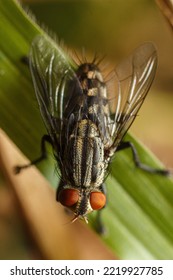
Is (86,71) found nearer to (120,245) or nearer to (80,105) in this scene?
(80,105)

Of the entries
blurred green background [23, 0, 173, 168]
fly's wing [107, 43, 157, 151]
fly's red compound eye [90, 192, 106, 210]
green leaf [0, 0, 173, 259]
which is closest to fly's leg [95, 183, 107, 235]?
green leaf [0, 0, 173, 259]

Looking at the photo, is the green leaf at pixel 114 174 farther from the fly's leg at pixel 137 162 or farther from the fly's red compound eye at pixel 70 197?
the fly's red compound eye at pixel 70 197

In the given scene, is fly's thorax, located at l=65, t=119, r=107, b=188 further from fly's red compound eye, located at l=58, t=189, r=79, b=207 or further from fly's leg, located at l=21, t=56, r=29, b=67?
fly's leg, located at l=21, t=56, r=29, b=67

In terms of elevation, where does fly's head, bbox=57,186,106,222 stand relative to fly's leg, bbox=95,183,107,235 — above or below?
above

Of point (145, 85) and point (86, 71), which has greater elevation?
point (86, 71)

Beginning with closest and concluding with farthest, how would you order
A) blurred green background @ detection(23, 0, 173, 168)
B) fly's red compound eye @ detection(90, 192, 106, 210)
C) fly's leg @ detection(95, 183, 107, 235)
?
fly's red compound eye @ detection(90, 192, 106, 210), fly's leg @ detection(95, 183, 107, 235), blurred green background @ detection(23, 0, 173, 168)
